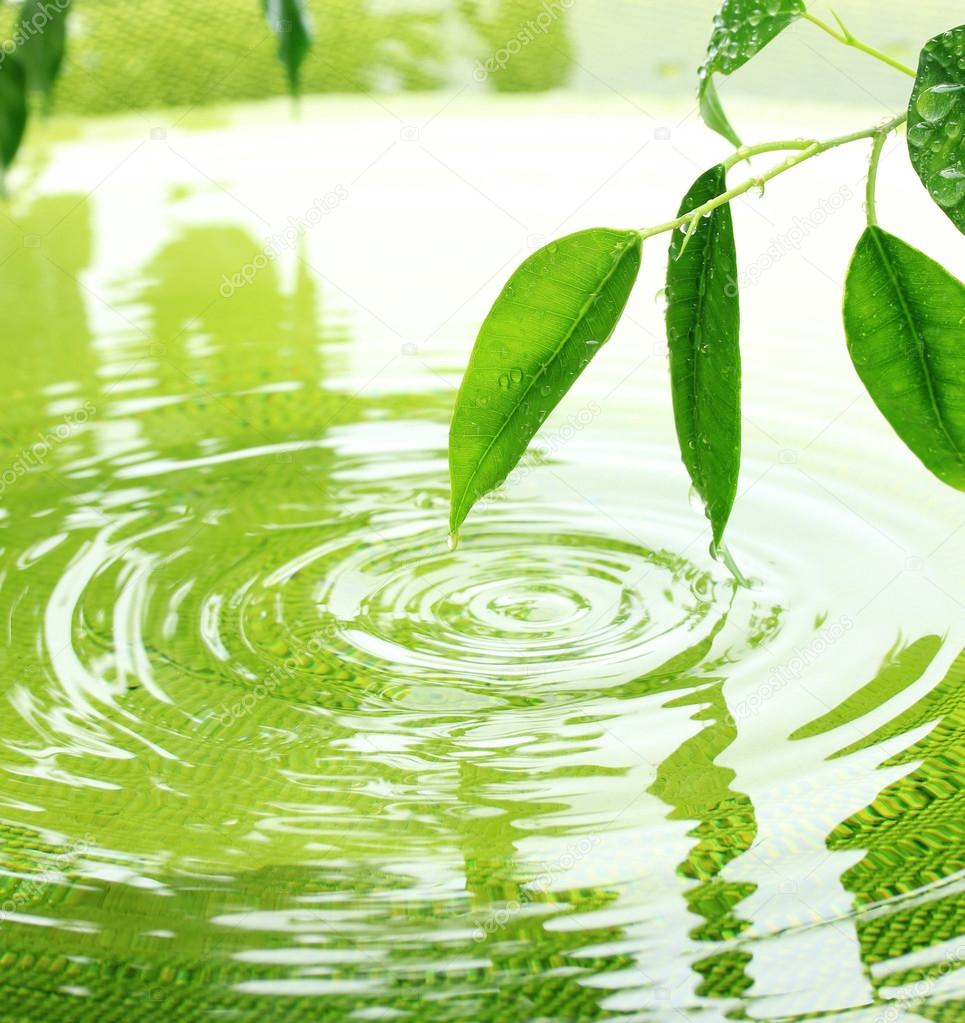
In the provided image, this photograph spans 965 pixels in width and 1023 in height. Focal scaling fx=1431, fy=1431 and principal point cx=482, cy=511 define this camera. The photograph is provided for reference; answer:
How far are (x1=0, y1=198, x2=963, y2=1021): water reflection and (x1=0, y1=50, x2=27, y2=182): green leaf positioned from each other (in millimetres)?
284

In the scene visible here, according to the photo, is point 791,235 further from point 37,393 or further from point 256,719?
point 256,719

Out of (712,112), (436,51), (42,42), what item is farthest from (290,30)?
(436,51)

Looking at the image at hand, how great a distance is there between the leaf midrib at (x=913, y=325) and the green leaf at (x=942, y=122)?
0.05m

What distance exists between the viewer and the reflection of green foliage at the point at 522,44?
2137 mm

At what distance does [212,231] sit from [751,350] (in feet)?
2.31

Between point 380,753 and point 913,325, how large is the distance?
0.35 meters

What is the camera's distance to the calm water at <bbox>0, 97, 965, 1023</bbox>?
53cm

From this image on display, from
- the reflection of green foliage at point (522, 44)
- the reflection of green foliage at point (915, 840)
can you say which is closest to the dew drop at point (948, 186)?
the reflection of green foliage at point (915, 840)

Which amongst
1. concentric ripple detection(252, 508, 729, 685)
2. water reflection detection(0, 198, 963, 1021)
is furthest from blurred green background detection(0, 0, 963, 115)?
concentric ripple detection(252, 508, 729, 685)

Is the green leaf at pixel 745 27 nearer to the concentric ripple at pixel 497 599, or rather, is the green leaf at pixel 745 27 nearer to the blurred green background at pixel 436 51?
the concentric ripple at pixel 497 599

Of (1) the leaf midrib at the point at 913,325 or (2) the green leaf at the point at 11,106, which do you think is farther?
(2) the green leaf at the point at 11,106

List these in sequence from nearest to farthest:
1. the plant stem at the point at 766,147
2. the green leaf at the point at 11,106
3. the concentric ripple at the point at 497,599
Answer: the plant stem at the point at 766,147 → the green leaf at the point at 11,106 → the concentric ripple at the point at 497,599

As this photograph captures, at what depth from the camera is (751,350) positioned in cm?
126

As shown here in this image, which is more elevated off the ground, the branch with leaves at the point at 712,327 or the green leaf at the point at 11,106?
the green leaf at the point at 11,106
